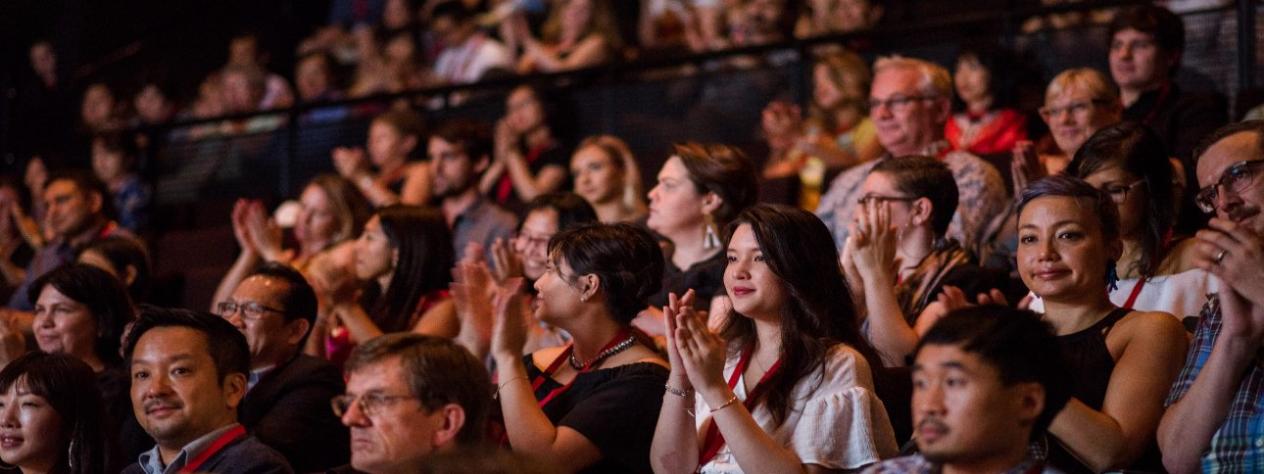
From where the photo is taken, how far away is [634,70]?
22.2ft

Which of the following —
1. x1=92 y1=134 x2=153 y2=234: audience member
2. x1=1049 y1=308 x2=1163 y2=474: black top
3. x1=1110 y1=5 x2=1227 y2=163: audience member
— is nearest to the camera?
x1=1049 y1=308 x2=1163 y2=474: black top

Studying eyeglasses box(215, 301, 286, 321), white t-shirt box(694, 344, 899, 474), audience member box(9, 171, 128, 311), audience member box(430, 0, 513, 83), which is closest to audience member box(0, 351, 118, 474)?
eyeglasses box(215, 301, 286, 321)

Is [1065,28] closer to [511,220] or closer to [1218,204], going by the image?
[511,220]

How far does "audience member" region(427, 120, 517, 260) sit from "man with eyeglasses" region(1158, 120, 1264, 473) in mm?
3111

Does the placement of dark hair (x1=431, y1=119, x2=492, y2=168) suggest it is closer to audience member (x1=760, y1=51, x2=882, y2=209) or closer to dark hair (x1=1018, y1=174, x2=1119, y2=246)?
audience member (x1=760, y1=51, x2=882, y2=209)

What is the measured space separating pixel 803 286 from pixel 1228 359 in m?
0.82

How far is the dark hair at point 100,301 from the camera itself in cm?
449

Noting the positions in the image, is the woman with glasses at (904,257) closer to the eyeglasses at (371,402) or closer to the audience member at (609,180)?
the eyeglasses at (371,402)

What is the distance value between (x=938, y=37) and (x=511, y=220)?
181 centimetres

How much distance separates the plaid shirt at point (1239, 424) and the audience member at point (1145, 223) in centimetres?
56

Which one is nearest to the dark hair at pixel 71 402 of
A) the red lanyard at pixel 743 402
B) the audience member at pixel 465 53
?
the red lanyard at pixel 743 402

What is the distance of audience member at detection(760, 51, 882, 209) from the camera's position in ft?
19.0

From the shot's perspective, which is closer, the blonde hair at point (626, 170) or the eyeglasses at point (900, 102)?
the eyeglasses at point (900, 102)

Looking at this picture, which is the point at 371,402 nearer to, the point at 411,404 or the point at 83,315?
the point at 411,404
